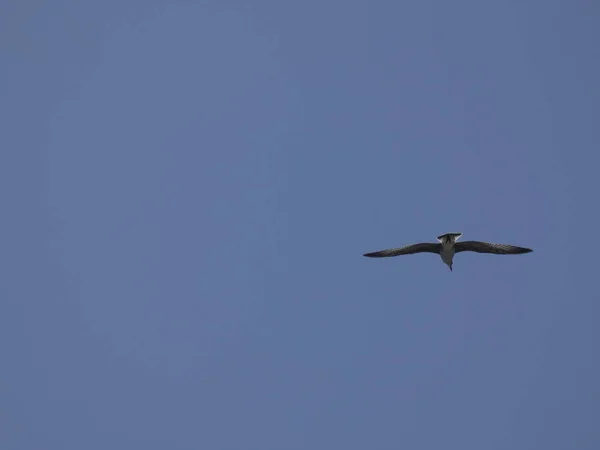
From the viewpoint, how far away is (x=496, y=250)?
5147 centimetres

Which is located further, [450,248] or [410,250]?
[410,250]

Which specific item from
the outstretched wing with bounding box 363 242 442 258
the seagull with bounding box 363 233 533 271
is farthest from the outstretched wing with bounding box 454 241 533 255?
the outstretched wing with bounding box 363 242 442 258

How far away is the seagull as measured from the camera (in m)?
50.2

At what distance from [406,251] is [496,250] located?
5075 millimetres

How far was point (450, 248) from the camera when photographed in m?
50.6

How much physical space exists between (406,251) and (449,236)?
3598mm

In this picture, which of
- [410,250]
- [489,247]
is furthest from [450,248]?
[410,250]

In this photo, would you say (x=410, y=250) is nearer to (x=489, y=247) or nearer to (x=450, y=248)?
(x=450, y=248)

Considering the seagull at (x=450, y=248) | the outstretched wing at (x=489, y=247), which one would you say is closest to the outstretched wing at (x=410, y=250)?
the seagull at (x=450, y=248)

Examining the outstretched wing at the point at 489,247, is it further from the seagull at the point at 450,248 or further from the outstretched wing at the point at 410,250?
the outstretched wing at the point at 410,250

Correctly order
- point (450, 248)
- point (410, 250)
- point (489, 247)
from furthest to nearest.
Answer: point (410, 250) < point (489, 247) < point (450, 248)

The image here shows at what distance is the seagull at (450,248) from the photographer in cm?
5019

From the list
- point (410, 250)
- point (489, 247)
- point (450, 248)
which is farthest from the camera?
point (410, 250)

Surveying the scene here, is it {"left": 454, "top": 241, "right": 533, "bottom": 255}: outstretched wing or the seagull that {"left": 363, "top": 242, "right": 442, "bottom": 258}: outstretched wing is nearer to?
the seagull
